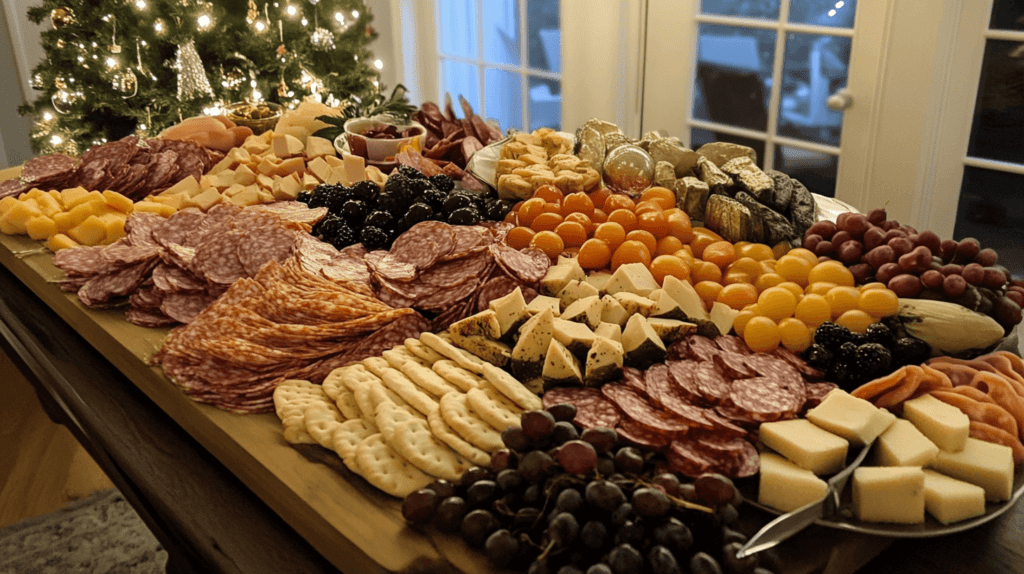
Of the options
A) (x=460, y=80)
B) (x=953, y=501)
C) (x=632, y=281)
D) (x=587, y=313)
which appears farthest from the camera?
(x=460, y=80)

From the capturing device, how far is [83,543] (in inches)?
80.7

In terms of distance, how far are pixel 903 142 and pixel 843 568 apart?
2023 mm

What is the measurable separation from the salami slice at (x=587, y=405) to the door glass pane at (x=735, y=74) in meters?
2.23

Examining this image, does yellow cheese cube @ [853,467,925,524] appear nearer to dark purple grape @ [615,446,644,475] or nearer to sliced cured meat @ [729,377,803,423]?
sliced cured meat @ [729,377,803,423]

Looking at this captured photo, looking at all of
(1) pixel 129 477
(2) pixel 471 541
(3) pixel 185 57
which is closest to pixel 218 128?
(3) pixel 185 57

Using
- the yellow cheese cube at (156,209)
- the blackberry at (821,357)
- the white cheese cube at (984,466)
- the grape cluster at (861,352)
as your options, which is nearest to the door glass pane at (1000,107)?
the grape cluster at (861,352)

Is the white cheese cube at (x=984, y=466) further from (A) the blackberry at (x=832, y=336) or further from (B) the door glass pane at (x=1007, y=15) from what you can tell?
(B) the door glass pane at (x=1007, y=15)

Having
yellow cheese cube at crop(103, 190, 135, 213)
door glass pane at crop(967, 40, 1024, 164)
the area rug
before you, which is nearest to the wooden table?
yellow cheese cube at crop(103, 190, 135, 213)

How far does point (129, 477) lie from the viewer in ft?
4.13

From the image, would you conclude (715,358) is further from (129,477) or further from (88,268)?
(88,268)

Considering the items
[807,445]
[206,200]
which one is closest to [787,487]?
[807,445]

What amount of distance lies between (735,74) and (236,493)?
252 centimetres

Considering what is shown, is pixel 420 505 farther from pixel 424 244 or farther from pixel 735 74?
pixel 735 74

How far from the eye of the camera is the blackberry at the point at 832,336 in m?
1.10
